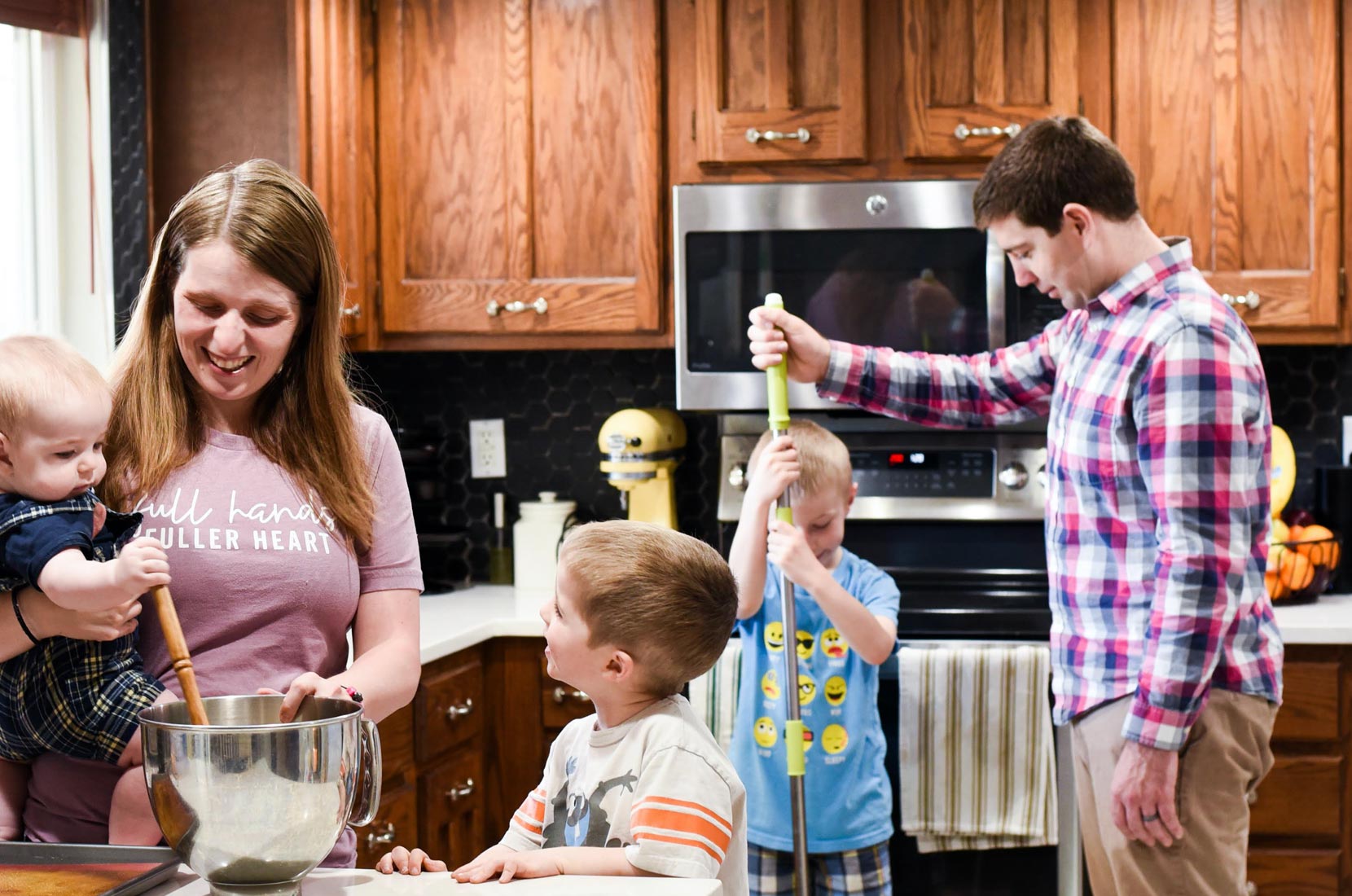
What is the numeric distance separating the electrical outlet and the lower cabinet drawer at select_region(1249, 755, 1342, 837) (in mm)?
1827

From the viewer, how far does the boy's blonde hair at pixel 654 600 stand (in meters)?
1.34

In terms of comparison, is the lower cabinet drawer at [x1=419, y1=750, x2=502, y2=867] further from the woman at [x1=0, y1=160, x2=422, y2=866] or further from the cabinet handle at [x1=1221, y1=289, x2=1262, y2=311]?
the cabinet handle at [x1=1221, y1=289, x2=1262, y2=311]

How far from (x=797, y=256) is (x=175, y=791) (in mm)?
2105

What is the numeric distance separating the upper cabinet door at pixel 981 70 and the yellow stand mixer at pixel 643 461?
0.81m

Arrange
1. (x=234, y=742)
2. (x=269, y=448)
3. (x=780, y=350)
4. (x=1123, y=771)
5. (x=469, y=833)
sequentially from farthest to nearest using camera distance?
1. (x=469, y=833)
2. (x=780, y=350)
3. (x=1123, y=771)
4. (x=269, y=448)
5. (x=234, y=742)

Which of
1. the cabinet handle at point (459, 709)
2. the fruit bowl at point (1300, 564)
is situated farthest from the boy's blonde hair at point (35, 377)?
the fruit bowl at point (1300, 564)

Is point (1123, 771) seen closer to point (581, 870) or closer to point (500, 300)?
point (581, 870)

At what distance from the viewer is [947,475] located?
2.89 meters

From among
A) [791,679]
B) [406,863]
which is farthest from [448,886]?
[791,679]

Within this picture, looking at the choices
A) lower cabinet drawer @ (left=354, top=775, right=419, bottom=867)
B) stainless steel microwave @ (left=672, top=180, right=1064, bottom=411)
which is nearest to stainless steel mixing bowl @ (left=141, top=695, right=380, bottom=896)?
lower cabinet drawer @ (left=354, top=775, right=419, bottom=867)

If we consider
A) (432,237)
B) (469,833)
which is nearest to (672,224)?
(432,237)

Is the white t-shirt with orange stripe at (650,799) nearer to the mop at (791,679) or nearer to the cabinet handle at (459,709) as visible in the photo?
the mop at (791,679)

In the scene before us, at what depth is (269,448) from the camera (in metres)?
1.37

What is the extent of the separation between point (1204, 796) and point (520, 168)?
1871 millimetres
